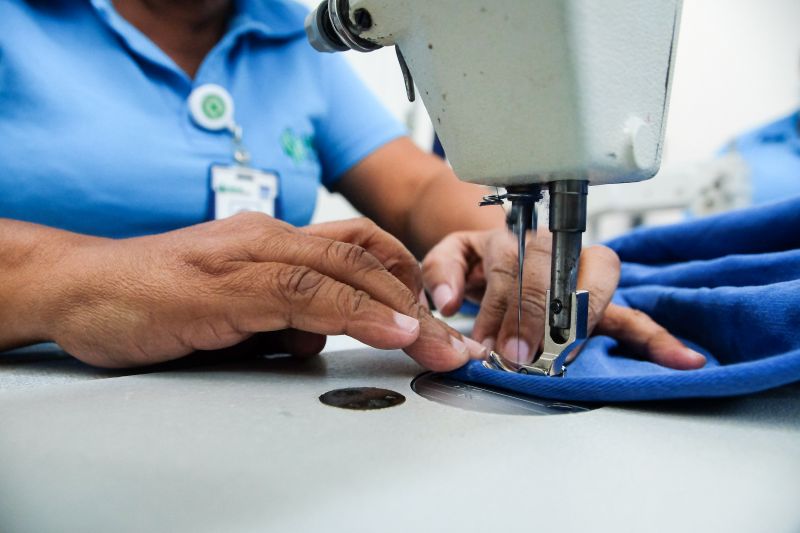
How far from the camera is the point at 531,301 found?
58 cm

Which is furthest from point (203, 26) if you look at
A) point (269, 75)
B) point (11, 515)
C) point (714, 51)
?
point (714, 51)

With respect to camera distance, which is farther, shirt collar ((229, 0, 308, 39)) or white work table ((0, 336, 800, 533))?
shirt collar ((229, 0, 308, 39))

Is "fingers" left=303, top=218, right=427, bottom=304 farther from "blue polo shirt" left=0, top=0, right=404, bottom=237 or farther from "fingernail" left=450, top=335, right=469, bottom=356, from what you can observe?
"blue polo shirt" left=0, top=0, right=404, bottom=237

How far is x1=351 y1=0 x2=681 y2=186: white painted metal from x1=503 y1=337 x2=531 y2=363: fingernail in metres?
0.18

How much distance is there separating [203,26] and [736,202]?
1.63 meters

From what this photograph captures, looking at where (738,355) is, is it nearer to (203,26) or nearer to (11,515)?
(11,515)

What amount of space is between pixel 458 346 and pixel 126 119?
0.62m

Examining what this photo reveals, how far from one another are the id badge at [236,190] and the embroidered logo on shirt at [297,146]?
79mm

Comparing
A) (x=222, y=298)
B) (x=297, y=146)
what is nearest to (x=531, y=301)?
(x=222, y=298)

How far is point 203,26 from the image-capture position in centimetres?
101

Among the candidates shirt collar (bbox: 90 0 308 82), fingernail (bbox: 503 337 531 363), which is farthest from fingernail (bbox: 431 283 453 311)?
shirt collar (bbox: 90 0 308 82)

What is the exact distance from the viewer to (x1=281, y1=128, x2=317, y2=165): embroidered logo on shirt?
3.37 ft

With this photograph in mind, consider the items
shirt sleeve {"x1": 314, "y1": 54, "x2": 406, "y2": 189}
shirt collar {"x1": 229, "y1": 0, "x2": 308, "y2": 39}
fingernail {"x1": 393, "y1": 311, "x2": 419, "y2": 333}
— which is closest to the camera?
fingernail {"x1": 393, "y1": 311, "x2": 419, "y2": 333}

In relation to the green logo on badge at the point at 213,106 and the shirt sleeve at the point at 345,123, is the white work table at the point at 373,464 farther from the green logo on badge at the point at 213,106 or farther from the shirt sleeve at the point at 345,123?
the shirt sleeve at the point at 345,123
